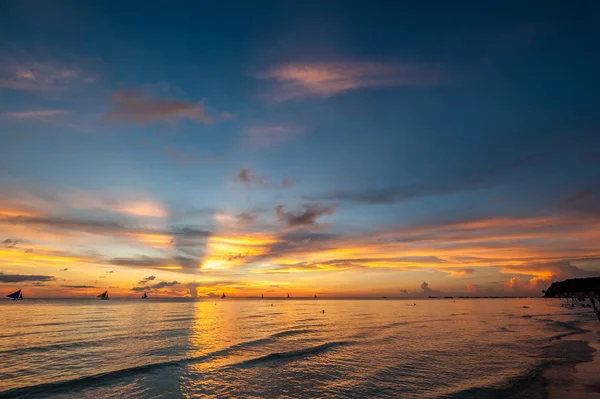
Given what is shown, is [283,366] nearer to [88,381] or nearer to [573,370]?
[88,381]

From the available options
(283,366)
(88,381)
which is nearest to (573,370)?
(283,366)

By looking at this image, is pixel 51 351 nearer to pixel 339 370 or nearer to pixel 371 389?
pixel 339 370

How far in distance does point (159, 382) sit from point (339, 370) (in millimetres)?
15723

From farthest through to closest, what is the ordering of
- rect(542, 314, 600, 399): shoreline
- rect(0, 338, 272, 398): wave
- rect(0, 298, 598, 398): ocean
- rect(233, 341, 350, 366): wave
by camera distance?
rect(233, 341, 350, 366): wave, rect(0, 298, 598, 398): ocean, rect(0, 338, 272, 398): wave, rect(542, 314, 600, 399): shoreline

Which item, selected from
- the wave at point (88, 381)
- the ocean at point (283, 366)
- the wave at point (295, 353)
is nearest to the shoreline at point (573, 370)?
the ocean at point (283, 366)

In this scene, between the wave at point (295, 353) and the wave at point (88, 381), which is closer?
the wave at point (88, 381)

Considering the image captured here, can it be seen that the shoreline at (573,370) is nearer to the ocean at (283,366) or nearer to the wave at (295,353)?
the ocean at (283,366)

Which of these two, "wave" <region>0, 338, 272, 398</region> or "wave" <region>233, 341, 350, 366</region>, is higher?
"wave" <region>0, 338, 272, 398</region>

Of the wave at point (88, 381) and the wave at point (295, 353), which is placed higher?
the wave at point (88, 381)

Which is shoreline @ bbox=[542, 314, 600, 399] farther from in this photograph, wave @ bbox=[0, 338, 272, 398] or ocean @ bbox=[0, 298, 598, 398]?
wave @ bbox=[0, 338, 272, 398]

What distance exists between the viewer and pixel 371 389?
2398 cm

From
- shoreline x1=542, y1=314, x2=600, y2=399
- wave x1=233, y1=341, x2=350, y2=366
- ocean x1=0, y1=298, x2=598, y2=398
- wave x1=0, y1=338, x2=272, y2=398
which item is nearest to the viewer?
shoreline x1=542, y1=314, x2=600, y2=399

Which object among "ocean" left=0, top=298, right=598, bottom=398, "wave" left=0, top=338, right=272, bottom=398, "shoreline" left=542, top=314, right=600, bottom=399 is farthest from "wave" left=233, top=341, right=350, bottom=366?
"shoreline" left=542, top=314, right=600, bottom=399

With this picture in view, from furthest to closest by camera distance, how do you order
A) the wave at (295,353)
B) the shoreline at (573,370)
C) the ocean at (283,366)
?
the wave at (295,353), the ocean at (283,366), the shoreline at (573,370)
